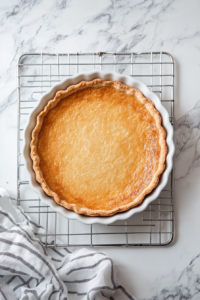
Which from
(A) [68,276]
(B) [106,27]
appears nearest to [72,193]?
(A) [68,276]

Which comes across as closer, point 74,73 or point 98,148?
point 98,148

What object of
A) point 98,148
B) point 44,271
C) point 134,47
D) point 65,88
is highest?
point 134,47

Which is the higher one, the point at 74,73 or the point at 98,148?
the point at 74,73

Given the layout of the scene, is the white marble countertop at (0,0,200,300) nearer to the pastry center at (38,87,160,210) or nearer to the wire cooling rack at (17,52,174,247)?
the wire cooling rack at (17,52,174,247)

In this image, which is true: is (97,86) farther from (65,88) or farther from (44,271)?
(44,271)

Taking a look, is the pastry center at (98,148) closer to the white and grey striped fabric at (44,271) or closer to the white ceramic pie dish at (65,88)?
the white ceramic pie dish at (65,88)

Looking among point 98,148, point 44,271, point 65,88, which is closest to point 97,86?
point 65,88
